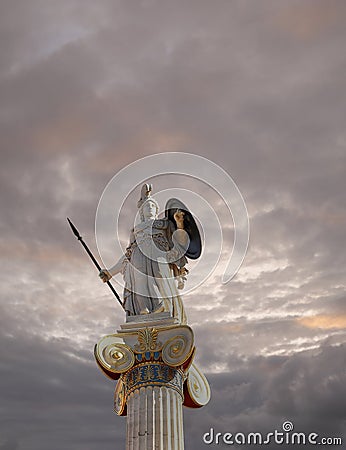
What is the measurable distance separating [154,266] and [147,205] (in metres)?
2.76

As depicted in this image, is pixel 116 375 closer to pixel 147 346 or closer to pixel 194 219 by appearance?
pixel 147 346

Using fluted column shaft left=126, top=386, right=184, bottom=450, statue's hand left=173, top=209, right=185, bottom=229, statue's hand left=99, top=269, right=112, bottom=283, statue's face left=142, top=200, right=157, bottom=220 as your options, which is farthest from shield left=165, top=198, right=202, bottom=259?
fluted column shaft left=126, top=386, right=184, bottom=450

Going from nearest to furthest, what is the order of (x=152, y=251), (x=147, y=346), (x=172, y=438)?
(x=172, y=438), (x=147, y=346), (x=152, y=251)

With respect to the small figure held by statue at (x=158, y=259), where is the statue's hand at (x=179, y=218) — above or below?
above

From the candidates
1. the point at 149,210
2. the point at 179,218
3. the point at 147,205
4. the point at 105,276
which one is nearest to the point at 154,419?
the point at 105,276

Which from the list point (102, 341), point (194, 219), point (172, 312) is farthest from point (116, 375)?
point (194, 219)

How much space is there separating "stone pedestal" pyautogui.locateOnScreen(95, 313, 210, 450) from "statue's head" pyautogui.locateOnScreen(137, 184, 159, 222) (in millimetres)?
4405

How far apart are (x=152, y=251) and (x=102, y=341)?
393 cm

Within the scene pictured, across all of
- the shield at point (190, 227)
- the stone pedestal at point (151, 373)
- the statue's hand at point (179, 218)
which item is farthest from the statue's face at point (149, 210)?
the stone pedestal at point (151, 373)

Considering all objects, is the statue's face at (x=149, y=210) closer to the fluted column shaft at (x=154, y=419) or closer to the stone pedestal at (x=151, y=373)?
the stone pedestal at (x=151, y=373)

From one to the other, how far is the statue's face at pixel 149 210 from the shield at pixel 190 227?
2.49 feet

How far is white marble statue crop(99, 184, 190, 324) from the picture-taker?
23.9 metres

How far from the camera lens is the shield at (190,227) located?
25.2 metres

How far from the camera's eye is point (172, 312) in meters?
23.8
